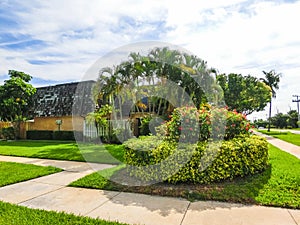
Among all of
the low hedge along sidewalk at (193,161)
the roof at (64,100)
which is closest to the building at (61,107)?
the roof at (64,100)

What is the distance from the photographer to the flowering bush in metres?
5.77

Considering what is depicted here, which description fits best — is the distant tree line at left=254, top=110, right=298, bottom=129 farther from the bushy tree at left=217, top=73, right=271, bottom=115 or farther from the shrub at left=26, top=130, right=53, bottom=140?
the shrub at left=26, top=130, right=53, bottom=140

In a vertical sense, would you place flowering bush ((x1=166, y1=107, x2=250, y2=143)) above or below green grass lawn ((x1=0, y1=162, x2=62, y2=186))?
above

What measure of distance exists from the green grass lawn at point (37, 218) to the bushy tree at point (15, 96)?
1530cm

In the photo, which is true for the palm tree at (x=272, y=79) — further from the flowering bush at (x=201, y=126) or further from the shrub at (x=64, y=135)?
the flowering bush at (x=201, y=126)

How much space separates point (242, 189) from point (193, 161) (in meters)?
1.13

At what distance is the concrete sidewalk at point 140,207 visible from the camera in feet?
11.5

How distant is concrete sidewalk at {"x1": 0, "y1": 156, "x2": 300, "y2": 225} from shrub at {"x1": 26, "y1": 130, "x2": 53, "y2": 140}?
13.2 meters

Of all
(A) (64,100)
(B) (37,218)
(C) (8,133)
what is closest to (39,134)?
(C) (8,133)

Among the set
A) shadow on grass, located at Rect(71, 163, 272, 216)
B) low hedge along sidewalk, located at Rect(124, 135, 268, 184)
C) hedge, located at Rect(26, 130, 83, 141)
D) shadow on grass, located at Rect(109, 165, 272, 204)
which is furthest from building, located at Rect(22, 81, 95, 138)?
shadow on grass, located at Rect(109, 165, 272, 204)

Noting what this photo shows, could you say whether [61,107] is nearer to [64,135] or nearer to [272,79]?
[64,135]

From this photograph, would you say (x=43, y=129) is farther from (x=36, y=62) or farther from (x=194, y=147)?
(x=194, y=147)

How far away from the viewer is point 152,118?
1452cm

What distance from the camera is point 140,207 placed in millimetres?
4027
